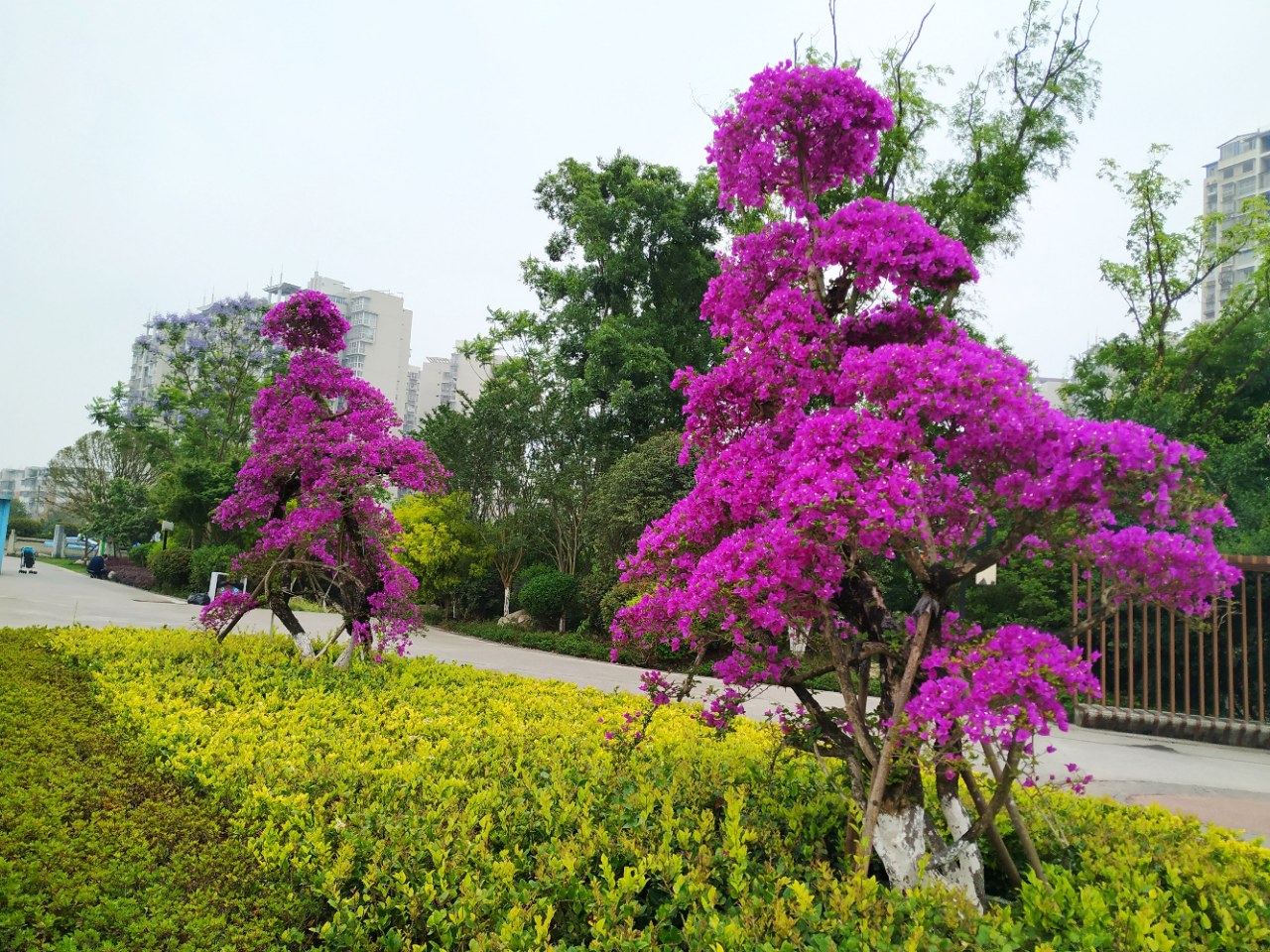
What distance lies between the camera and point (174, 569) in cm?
2255

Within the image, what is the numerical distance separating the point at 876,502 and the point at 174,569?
24.5 m

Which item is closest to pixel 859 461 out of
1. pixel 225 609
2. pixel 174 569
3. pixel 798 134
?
pixel 798 134

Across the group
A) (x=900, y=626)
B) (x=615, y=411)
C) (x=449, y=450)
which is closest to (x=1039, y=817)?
(x=900, y=626)

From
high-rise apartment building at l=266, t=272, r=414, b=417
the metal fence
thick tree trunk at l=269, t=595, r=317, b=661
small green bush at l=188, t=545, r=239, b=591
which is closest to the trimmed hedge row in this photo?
thick tree trunk at l=269, t=595, r=317, b=661

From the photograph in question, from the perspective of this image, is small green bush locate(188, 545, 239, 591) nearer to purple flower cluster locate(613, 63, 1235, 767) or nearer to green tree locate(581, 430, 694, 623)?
green tree locate(581, 430, 694, 623)

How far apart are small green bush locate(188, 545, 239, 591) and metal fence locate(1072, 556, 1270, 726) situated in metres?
18.7

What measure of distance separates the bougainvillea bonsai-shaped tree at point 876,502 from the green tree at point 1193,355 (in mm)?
11731

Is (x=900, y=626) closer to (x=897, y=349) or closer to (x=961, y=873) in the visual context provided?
(x=961, y=873)

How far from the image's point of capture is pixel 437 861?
249 cm

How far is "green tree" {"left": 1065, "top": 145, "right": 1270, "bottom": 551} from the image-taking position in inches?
507

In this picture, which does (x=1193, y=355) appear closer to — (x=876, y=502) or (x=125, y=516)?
(x=876, y=502)

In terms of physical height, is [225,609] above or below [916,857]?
above

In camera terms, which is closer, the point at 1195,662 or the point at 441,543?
the point at 1195,662

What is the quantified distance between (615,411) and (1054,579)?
9356 mm
